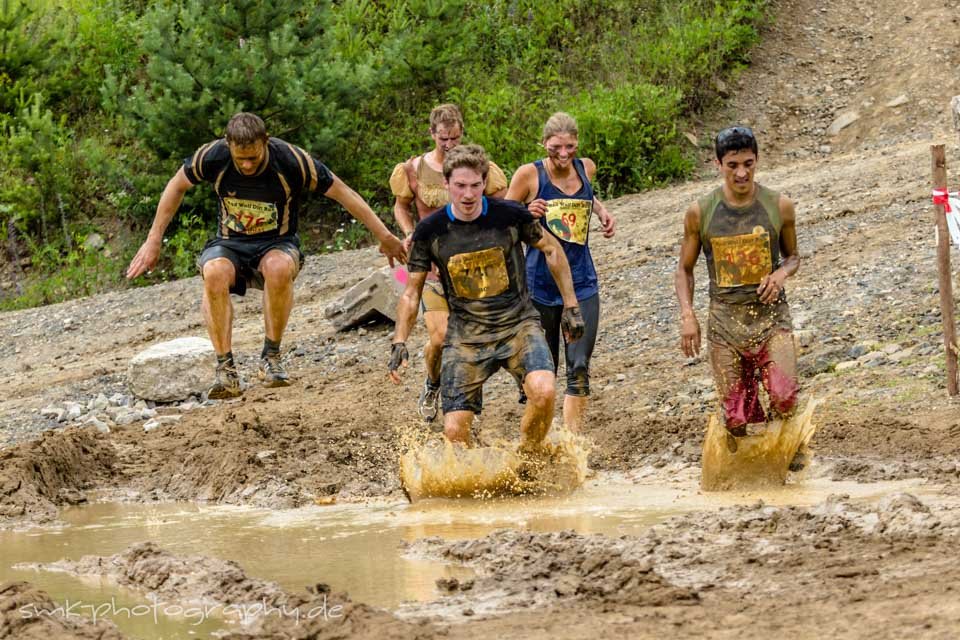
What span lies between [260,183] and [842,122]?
14272 millimetres

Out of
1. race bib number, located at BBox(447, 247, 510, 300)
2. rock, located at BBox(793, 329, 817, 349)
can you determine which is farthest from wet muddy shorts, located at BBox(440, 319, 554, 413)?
rock, located at BBox(793, 329, 817, 349)

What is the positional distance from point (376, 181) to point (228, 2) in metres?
3.37

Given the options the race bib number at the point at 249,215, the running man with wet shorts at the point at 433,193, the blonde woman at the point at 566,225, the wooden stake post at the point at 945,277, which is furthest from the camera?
the race bib number at the point at 249,215

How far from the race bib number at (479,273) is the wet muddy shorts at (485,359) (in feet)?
0.86

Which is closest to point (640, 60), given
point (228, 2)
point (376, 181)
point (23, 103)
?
point (376, 181)

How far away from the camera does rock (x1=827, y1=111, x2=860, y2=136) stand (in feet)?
70.2

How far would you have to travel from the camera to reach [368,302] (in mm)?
14547

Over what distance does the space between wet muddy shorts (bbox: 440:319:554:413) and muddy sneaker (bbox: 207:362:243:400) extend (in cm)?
204

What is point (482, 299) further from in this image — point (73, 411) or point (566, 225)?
point (73, 411)

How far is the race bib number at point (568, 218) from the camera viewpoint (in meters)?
8.45

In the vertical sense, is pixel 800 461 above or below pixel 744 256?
below

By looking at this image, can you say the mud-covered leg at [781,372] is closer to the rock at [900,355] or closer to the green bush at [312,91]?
the rock at [900,355]

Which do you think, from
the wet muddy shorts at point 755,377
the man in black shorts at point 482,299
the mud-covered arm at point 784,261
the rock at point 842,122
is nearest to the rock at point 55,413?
the man in black shorts at point 482,299

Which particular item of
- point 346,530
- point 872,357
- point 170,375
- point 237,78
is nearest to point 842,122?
point 237,78
